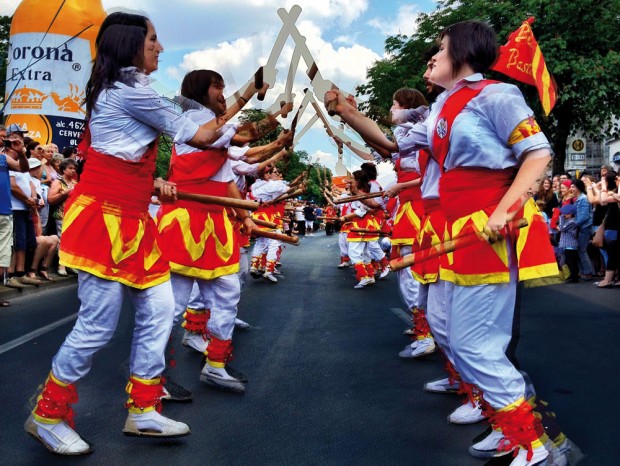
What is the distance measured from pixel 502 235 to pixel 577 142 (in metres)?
21.1

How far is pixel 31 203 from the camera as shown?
31.3 ft

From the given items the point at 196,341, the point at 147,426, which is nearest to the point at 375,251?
the point at 196,341

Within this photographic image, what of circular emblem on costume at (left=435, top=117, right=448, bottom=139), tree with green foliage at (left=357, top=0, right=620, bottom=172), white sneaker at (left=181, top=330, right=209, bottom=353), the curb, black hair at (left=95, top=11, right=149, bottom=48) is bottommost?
the curb

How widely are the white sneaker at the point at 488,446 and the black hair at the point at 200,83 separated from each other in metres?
2.70

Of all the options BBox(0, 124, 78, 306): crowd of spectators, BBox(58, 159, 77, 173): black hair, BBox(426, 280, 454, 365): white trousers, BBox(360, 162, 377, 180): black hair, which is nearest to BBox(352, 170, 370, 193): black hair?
BBox(360, 162, 377, 180): black hair

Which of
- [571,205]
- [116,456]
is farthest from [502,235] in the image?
[571,205]

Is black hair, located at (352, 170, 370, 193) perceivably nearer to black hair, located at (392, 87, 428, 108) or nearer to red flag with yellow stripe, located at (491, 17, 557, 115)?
black hair, located at (392, 87, 428, 108)

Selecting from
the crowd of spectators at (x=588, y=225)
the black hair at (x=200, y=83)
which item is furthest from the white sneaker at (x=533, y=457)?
the crowd of spectators at (x=588, y=225)

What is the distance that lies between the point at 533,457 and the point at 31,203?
334 inches

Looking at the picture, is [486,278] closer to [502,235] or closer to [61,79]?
[502,235]

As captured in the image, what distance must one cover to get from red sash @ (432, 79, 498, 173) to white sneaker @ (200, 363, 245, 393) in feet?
7.20

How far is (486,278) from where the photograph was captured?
116 inches

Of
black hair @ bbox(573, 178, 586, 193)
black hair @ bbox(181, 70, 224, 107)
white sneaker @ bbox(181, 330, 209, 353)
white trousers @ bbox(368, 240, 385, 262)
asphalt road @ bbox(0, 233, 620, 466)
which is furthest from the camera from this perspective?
white trousers @ bbox(368, 240, 385, 262)

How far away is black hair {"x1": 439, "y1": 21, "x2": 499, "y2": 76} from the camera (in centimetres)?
309
